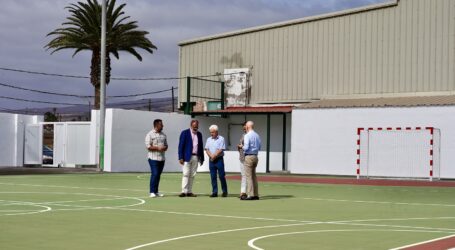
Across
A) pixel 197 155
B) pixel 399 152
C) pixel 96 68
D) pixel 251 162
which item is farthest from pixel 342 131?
pixel 96 68

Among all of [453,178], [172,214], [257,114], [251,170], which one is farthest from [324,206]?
[257,114]

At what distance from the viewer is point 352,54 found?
4025cm

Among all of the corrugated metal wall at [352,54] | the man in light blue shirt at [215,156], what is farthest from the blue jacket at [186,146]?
the corrugated metal wall at [352,54]

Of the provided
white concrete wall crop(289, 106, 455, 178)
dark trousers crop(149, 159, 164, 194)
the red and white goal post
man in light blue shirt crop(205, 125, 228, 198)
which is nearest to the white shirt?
dark trousers crop(149, 159, 164, 194)

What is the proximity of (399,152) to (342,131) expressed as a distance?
369 cm

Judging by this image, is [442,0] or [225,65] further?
[225,65]

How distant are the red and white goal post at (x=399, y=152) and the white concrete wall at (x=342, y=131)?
0.59 meters

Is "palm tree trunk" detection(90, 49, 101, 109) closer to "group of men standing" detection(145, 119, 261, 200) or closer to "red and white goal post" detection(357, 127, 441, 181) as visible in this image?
"red and white goal post" detection(357, 127, 441, 181)

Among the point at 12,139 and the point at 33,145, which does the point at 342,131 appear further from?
the point at 12,139

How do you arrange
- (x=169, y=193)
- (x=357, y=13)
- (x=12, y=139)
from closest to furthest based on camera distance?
(x=169, y=193) < (x=357, y=13) < (x=12, y=139)

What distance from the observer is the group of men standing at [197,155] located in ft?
63.4

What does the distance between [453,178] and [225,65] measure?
17.3m

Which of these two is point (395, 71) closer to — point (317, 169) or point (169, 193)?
point (317, 169)

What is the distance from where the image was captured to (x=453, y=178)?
33.3 metres
